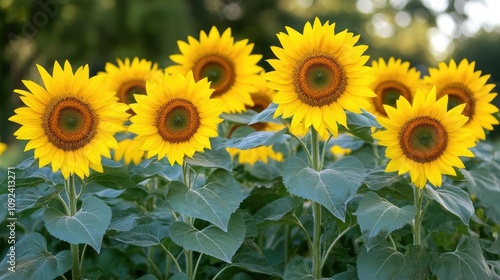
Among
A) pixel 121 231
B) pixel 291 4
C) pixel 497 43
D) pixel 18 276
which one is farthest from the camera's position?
pixel 291 4

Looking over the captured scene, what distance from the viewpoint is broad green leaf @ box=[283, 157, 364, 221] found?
2516mm

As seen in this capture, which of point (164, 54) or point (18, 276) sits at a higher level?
point (164, 54)

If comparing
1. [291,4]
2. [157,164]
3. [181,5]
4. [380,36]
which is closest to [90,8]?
[181,5]

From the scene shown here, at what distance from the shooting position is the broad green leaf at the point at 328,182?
2.52 metres

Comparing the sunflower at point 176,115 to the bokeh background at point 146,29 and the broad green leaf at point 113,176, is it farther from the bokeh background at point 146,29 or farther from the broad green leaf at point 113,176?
the bokeh background at point 146,29

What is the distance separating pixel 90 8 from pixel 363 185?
55.3 ft

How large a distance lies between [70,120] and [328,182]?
36.7 inches

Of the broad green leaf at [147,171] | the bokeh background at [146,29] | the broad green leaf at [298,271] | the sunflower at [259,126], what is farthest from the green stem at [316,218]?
the bokeh background at [146,29]

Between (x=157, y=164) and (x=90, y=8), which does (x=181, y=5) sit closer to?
(x=90, y=8)

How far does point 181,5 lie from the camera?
60.1 feet

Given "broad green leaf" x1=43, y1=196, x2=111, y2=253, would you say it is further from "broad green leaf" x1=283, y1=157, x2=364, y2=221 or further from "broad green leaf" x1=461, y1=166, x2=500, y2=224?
"broad green leaf" x1=461, y1=166, x2=500, y2=224

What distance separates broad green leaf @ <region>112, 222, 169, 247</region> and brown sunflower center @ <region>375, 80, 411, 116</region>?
125cm

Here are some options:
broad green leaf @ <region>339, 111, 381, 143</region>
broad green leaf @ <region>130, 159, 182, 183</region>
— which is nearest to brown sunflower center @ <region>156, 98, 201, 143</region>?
broad green leaf @ <region>130, 159, 182, 183</region>

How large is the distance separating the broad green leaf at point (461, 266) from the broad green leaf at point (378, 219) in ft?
0.93
